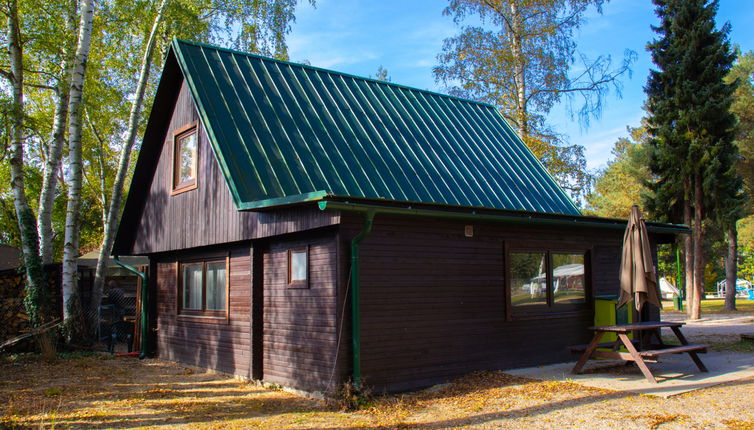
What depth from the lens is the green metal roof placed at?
9.41 meters

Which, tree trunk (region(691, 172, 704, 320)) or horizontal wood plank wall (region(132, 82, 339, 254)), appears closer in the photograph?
horizontal wood plank wall (region(132, 82, 339, 254))

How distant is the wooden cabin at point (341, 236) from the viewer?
26.8 ft

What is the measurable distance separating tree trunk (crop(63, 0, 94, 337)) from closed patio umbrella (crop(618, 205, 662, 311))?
11.5 meters

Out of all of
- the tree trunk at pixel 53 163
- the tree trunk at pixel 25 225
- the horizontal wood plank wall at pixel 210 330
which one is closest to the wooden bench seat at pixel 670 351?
the horizontal wood plank wall at pixel 210 330

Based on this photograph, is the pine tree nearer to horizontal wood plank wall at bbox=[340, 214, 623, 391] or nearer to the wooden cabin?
the wooden cabin

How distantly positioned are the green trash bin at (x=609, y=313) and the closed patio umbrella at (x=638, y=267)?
1475 mm

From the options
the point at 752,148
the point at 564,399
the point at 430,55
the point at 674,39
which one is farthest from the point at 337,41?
the point at 752,148

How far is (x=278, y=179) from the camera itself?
924cm

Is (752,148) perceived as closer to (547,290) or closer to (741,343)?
(741,343)

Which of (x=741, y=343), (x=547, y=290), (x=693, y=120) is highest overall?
(x=693, y=120)

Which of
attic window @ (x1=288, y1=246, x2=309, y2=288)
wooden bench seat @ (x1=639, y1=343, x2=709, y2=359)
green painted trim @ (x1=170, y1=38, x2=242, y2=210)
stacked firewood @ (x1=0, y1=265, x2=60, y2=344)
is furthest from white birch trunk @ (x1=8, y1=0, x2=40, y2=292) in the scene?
wooden bench seat @ (x1=639, y1=343, x2=709, y2=359)

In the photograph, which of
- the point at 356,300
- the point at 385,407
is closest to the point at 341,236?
the point at 356,300

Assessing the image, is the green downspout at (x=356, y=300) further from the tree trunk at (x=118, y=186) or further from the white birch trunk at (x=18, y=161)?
the tree trunk at (x=118, y=186)

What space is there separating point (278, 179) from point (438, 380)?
383cm
